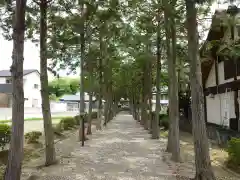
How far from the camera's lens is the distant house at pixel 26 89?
51.5 m

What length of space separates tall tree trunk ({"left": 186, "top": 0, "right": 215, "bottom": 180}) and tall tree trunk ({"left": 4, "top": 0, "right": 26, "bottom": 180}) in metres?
4.03

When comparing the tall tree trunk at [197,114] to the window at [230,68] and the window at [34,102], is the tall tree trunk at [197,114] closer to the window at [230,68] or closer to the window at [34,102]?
the window at [230,68]

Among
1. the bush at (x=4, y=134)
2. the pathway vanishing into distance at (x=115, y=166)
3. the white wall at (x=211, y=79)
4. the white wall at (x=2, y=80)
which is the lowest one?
the pathway vanishing into distance at (x=115, y=166)

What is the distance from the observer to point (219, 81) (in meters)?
23.0

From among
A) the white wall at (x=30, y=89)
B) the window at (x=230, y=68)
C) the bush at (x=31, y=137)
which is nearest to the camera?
the bush at (x=31, y=137)

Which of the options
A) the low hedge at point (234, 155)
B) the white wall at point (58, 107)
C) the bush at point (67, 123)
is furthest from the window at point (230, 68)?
the white wall at point (58, 107)

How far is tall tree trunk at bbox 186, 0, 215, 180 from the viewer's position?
8109mm

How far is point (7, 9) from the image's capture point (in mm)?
9695

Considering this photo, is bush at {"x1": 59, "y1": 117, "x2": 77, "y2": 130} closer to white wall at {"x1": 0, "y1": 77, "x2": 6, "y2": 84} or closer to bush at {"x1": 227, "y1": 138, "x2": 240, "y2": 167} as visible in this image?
bush at {"x1": 227, "y1": 138, "x2": 240, "y2": 167}

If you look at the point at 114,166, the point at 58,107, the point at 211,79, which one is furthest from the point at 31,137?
the point at 58,107

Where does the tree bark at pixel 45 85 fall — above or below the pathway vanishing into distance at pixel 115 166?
above

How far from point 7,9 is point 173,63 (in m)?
6.25

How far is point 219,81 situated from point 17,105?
18082mm

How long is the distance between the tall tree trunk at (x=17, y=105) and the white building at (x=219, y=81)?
38.3ft
